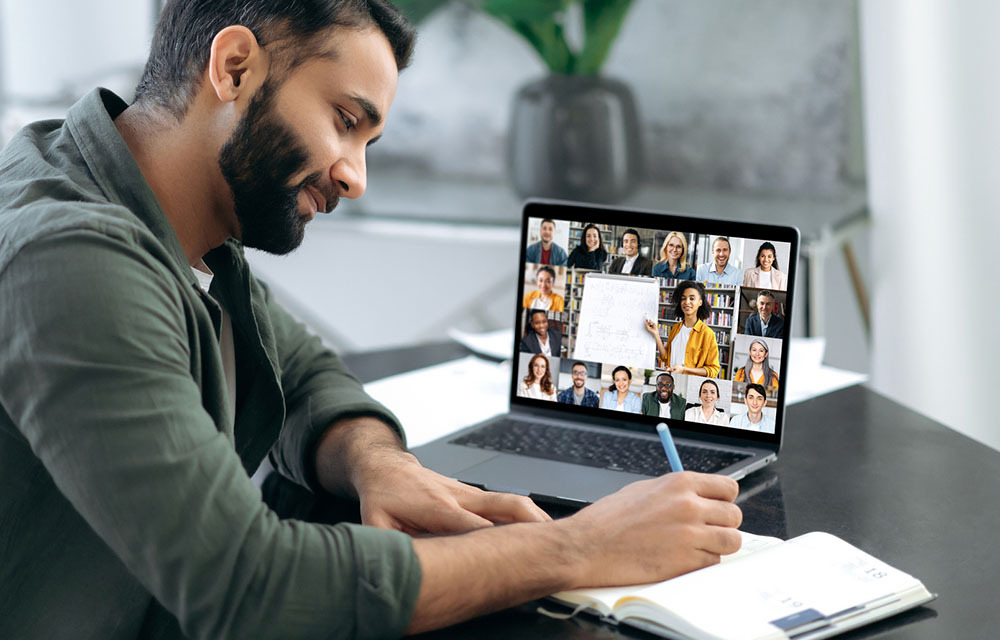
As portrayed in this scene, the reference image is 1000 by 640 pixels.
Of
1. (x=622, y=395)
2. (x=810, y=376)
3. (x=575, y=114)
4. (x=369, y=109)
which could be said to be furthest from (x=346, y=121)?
(x=575, y=114)

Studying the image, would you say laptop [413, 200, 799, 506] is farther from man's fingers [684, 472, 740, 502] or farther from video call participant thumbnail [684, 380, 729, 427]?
man's fingers [684, 472, 740, 502]

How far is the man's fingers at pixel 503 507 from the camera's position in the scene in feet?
2.66

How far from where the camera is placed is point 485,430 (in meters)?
1.12

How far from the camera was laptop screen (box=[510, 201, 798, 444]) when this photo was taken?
1.00m

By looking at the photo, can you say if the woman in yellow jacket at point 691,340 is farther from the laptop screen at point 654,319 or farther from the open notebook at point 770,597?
the open notebook at point 770,597

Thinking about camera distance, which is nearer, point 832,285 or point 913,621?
point 913,621

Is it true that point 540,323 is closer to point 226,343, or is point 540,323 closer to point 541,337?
point 541,337

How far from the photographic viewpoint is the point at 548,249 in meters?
1.12

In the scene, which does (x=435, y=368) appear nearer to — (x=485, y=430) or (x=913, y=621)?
(x=485, y=430)

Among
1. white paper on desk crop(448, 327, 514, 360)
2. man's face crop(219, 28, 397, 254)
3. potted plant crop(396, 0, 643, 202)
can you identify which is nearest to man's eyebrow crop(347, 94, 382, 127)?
man's face crop(219, 28, 397, 254)

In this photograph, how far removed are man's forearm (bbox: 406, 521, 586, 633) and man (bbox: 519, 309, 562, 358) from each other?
394 mm

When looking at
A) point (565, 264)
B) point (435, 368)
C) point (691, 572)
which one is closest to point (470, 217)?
point (435, 368)

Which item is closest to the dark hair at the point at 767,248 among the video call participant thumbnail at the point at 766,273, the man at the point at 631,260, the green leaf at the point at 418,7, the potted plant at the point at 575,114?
the video call participant thumbnail at the point at 766,273

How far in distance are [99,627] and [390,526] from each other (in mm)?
236
